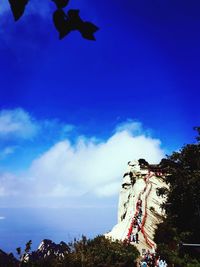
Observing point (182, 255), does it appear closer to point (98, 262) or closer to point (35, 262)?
point (98, 262)

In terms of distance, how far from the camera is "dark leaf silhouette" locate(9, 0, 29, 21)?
2643 mm

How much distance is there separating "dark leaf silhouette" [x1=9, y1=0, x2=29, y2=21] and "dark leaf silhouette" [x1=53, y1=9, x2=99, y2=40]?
10.9 inches

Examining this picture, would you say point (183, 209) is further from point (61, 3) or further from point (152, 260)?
point (61, 3)

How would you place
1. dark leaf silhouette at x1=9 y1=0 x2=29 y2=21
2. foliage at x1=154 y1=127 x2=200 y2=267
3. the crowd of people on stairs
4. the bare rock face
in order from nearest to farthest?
dark leaf silhouette at x1=9 y1=0 x2=29 y2=21 < the crowd of people on stairs < foliage at x1=154 y1=127 x2=200 y2=267 < the bare rock face

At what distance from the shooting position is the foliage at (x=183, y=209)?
31.0m

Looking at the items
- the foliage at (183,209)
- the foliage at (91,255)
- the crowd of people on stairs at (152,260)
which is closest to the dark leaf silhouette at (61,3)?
the foliage at (91,255)

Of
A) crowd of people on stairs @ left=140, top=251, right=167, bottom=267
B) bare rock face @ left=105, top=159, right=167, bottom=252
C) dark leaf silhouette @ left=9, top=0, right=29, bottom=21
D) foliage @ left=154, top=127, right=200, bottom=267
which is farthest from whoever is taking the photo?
bare rock face @ left=105, top=159, right=167, bottom=252

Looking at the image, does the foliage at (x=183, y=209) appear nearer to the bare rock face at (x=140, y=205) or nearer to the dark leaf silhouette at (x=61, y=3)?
the bare rock face at (x=140, y=205)

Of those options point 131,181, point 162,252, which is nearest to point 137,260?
point 162,252

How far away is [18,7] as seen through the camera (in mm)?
2670

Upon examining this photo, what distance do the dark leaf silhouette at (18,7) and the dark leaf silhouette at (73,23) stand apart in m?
0.28

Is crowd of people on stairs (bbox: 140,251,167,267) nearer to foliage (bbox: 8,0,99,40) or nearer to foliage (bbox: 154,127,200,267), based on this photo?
foliage (bbox: 154,127,200,267)

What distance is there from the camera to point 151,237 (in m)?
34.1

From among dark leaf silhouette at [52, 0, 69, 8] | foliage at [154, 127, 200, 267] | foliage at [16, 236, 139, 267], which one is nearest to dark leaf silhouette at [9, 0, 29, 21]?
dark leaf silhouette at [52, 0, 69, 8]
